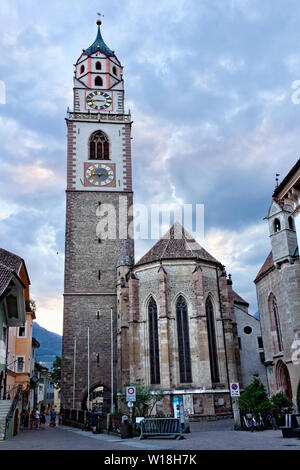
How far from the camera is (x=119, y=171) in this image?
41.7m

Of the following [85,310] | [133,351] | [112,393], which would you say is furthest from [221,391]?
[85,310]

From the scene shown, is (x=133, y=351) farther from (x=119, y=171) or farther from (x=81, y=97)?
(x=81, y=97)

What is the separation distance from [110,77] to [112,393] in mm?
30888

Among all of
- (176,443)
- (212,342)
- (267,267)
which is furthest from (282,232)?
Result: (176,443)

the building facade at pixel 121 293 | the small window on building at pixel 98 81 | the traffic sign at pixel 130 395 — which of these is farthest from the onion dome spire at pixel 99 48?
the traffic sign at pixel 130 395

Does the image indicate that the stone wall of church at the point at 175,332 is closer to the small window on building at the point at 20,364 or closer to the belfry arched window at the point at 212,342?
the belfry arched window at the point at 212,342

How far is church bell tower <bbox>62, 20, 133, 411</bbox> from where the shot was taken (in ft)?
117

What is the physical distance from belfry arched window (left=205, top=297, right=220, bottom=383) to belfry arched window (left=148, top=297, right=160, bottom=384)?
369 centimetres

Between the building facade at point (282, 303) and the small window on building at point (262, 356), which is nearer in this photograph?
the building facade at point (282, 303)

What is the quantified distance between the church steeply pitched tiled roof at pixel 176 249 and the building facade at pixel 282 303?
18.8ft

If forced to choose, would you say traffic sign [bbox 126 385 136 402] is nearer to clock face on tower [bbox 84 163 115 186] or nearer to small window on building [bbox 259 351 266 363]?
small window on building [bbox 259 351 266 363]

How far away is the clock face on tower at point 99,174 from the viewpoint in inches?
1606

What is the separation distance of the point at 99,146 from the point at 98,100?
5.41m
